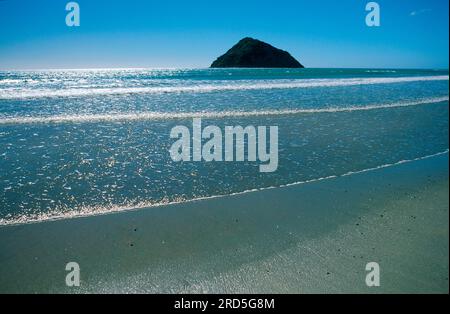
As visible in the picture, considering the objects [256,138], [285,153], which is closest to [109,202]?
[285,153]

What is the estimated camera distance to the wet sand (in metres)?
3.08

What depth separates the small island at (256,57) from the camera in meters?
122

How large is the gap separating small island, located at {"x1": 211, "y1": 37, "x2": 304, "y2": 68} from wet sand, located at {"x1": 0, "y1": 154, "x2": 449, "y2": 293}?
123 m

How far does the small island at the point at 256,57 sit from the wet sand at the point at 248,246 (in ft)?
404

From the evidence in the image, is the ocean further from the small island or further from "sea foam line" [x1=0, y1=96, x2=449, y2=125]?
the small island

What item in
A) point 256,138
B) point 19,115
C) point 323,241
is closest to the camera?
point 323,241

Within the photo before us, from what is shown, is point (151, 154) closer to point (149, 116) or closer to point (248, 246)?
point (248, 246)

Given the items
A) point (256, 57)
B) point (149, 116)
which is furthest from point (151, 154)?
point (256, 57)

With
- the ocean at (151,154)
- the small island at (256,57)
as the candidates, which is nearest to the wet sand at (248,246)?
the ocean at (151,154)

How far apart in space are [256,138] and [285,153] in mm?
1732

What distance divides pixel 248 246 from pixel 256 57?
4999 inches

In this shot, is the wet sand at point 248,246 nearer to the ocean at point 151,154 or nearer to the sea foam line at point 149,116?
the ocean at point 151,154
